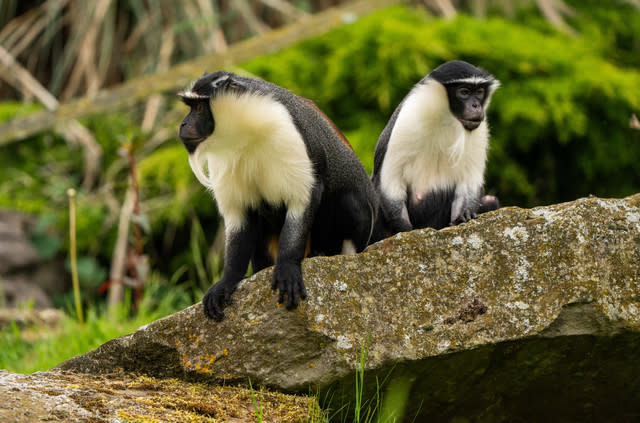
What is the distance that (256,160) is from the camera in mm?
4027

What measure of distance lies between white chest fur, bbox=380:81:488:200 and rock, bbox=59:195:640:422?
1.47 meters

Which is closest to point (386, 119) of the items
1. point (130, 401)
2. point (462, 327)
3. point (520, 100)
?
point (520, 100)

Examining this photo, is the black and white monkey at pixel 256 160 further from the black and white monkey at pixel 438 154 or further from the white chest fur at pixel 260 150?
the black and white monkey at pixel 438 154

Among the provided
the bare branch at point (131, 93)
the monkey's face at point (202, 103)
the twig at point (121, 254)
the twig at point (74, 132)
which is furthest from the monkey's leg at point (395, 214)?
the twig at point (74, 132)

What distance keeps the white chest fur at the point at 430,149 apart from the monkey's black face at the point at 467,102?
2.1 inches

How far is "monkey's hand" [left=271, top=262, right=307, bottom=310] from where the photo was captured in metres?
3.37

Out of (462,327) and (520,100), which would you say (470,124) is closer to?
(462,327)

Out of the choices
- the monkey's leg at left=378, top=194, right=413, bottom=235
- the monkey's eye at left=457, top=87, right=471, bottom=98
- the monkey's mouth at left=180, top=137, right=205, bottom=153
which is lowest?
the monkey's leg at left=378, top=194, right=413, bottom=235

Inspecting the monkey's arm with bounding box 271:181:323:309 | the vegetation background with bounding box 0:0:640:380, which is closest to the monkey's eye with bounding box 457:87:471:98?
the monkey's arm with bounding box 271:181:323:309

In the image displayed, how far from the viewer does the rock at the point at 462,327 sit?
319 cm

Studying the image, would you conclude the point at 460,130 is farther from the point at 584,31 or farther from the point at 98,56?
the point at 98,56

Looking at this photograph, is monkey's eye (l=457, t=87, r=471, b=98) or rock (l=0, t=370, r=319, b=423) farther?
monkey's eye (l=457, t=87, r=471, b=98)

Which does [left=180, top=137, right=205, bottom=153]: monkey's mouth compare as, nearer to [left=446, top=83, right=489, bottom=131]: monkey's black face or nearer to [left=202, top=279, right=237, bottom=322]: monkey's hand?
[left=202, top=279, right=237, bottom=322]: monkey's hand

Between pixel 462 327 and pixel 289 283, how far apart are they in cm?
80
